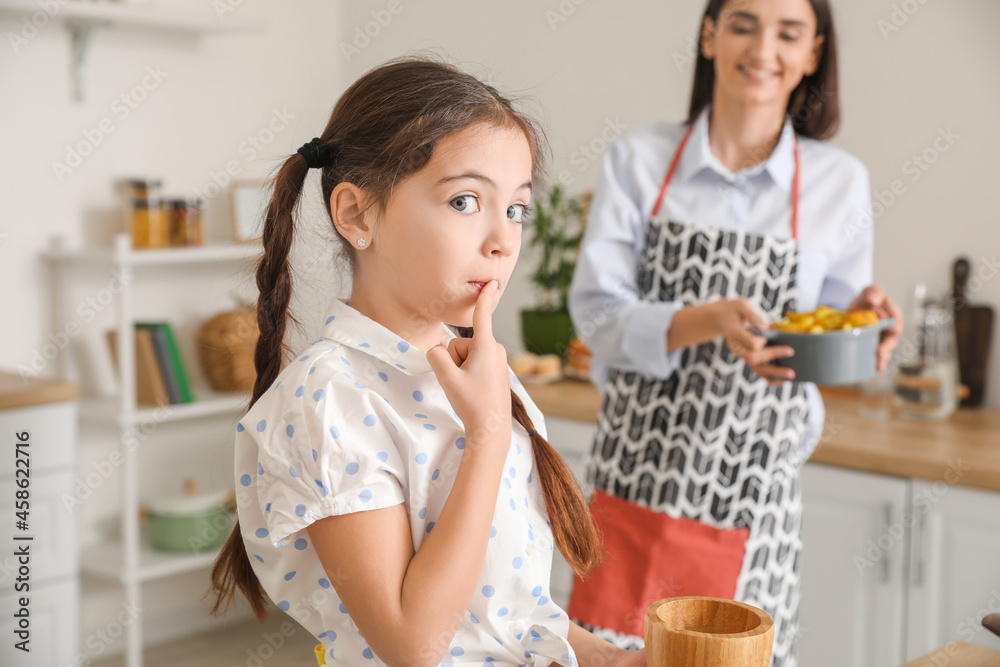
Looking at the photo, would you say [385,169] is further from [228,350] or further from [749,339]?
[228,350]

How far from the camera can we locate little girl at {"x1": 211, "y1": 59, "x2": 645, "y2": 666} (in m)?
0.70

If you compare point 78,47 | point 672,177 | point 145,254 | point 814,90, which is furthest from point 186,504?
point 814,90

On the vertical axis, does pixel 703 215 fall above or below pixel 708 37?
below

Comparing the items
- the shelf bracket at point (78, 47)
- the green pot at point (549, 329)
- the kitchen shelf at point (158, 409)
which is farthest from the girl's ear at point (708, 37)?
the shelf bracket at point (78, 47)

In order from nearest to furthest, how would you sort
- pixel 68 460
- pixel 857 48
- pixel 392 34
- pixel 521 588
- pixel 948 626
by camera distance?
pixel 521 588 < pixel 948 626 < pixel 68 460 < pixel 857 48 < pixel 392 34

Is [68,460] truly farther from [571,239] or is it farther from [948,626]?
[948,626]

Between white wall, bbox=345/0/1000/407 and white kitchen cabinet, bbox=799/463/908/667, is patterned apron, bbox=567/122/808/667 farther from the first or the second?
white wall, bbox=345/0/1000/407

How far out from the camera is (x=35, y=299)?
2574mm

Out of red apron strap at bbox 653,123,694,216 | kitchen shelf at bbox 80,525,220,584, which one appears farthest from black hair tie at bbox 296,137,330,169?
kitchen shelf at bbox 80,525,220,584

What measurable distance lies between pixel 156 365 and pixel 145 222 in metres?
0.40

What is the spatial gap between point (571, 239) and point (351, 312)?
1.81m

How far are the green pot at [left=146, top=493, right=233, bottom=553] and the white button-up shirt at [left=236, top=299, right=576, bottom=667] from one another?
A: 6.47 feet

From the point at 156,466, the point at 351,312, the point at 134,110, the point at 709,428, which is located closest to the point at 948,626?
the point at 709,428

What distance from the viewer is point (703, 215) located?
1.49 metres
